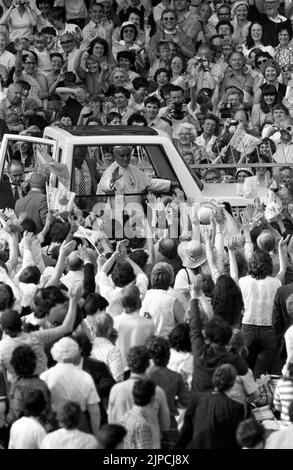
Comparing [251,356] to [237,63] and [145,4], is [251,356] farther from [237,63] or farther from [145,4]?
[145,4]

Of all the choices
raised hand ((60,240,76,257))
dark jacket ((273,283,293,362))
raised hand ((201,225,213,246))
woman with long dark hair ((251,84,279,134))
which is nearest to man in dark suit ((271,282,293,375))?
dark jacket ((273,283,293,362))

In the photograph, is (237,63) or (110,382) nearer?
(110,382)

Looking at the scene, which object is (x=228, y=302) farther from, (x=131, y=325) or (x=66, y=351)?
(x=66, y=351)

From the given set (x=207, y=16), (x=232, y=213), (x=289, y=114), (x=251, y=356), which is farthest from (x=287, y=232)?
(x=207, y=16)

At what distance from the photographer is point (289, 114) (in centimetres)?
2220

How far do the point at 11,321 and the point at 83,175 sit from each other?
19.3 feet

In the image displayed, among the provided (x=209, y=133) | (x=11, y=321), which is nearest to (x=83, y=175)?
(x=209, y=133)

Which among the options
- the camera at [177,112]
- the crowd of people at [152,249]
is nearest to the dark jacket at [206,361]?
the crowd of people at [152,249]

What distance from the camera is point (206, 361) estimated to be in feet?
39.1

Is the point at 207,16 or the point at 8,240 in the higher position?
the point at 207,16

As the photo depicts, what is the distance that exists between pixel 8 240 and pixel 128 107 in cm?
673

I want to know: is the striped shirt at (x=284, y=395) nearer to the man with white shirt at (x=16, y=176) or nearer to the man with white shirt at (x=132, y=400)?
the man with white shirt at (x=132, y=400)

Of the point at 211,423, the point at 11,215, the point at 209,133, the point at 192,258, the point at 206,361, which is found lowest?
the point at 211,423

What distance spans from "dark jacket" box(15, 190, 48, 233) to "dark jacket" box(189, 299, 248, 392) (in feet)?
17.9
